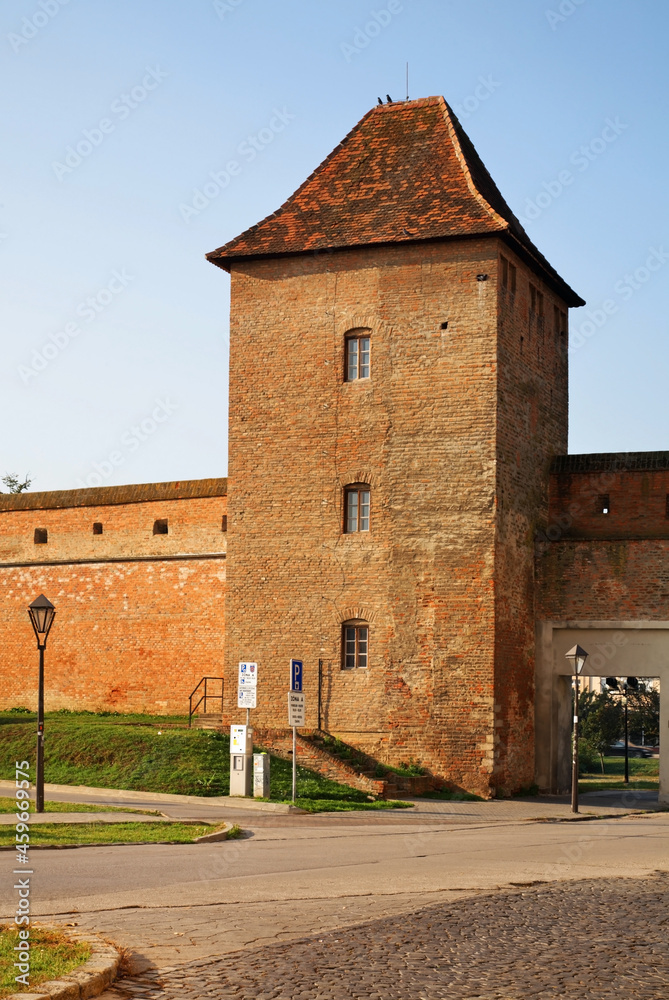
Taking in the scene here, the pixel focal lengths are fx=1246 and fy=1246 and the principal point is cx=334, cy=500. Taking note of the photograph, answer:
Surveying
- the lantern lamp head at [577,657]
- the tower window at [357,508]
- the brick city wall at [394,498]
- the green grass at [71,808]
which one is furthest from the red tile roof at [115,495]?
the green grass at [71,808]

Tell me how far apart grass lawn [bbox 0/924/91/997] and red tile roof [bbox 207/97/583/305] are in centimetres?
2083

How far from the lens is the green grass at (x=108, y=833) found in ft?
46.4

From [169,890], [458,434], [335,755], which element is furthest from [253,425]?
[169,890]

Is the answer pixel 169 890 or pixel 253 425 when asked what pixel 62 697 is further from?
pixel 169 890

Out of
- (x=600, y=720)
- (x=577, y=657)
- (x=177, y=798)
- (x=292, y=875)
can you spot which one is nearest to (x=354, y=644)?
(x=577, y=657)

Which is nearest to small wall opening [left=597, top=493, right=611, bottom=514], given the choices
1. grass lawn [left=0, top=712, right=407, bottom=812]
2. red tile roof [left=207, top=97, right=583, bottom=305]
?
red tile roof [left=207, top=97, right=583, bottom=305]

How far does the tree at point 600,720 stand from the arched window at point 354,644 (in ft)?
94.6

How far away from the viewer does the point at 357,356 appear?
90.2ft

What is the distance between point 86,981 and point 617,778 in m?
37.3

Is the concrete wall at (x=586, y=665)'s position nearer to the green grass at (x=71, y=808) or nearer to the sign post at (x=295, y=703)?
the sign post at (x=295, y=703)

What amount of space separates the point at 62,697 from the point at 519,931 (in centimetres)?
2629

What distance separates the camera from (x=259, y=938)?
27.7 ft

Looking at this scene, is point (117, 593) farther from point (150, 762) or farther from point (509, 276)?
point (509, 276)

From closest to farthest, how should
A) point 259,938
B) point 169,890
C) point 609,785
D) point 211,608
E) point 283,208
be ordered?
point 259,938 < point 169,890 < point 283,208 < point 211,608 < point 609,785
